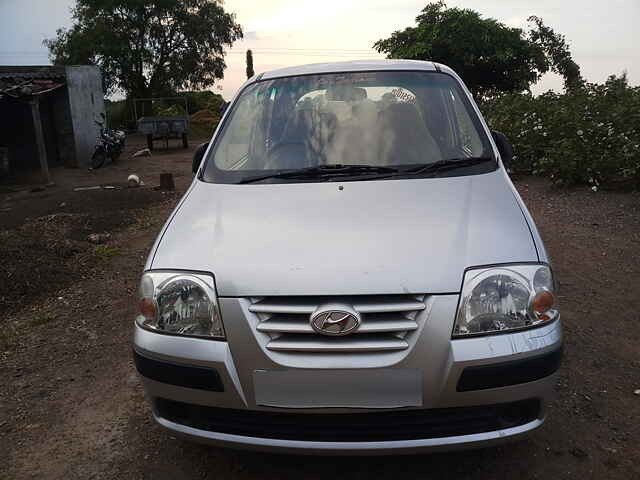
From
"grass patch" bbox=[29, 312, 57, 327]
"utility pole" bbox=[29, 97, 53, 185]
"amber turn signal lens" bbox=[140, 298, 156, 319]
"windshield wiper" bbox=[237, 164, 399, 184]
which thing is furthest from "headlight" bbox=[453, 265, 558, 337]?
"utility pole" bbox=[29, 97, 53, 185]

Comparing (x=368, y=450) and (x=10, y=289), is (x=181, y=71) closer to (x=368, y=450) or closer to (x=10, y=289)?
(x=10, y=289)

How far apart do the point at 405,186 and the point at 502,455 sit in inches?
48.4

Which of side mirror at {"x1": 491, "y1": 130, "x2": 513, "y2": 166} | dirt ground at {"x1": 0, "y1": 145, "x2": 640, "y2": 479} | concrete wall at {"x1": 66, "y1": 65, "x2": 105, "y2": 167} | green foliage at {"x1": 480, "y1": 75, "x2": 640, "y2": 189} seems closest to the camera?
dirt ground at {"x1": 0, "y1": 145, "x2": 640, "y2": 479}

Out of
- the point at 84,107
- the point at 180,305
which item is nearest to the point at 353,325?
the point at 180,305

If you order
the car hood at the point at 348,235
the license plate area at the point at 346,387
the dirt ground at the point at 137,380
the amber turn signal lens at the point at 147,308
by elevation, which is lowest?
the dirt ground at the point at 137,380

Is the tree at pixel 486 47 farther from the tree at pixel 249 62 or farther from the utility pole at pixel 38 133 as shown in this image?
the utility pole at pixel 38 133

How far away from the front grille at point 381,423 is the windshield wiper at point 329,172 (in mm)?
1144

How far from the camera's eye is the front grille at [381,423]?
1.86 m

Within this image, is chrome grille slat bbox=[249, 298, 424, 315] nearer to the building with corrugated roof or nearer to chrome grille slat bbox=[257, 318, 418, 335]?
chrome grille slat bbox=[257, 318, 418, 335]

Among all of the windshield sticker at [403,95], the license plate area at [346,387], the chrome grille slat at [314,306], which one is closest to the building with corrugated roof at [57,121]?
the windshield sticker at [403,95]

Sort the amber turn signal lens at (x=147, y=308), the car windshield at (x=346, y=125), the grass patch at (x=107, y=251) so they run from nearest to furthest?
the amber turn signal lens at (x=147, y=308) → the car windshield at (x=346, y=125) → the grass patch at (x=107, y=251)

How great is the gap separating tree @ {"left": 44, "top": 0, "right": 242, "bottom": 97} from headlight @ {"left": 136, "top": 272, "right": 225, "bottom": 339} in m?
26.7

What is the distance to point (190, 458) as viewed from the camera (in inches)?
94.6

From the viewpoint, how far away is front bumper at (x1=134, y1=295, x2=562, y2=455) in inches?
69.9
